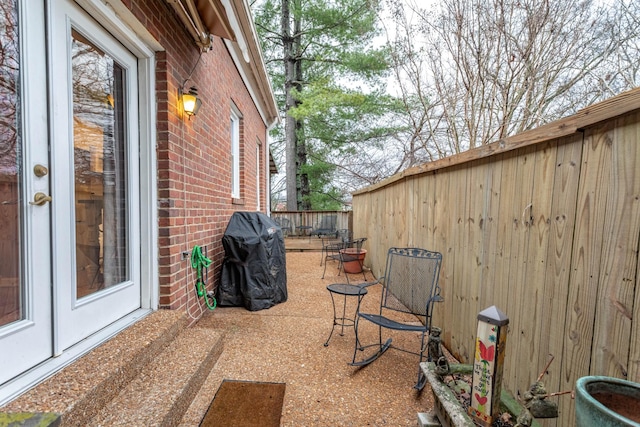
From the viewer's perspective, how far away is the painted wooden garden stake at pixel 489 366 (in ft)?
3.78

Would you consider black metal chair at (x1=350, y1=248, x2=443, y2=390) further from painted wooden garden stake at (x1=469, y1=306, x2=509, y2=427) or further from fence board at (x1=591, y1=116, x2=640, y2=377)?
fence board at (x1=591, y1=116, x2=640, y2=377)

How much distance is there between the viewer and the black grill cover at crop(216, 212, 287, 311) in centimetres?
320

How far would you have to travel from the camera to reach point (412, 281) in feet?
8.38

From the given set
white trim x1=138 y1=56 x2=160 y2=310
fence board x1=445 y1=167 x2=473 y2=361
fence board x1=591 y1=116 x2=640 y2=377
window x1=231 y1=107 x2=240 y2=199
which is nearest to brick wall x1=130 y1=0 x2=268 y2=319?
white trim x1=138 y1=56 x2=160 y2=310

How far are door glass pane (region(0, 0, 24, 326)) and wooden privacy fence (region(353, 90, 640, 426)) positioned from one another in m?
2.40

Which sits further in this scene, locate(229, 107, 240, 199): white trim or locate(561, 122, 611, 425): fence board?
locate(229, 107, 240, 199): white trim

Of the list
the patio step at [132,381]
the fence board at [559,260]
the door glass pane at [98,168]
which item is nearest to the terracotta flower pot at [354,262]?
the patio step at [132,381]

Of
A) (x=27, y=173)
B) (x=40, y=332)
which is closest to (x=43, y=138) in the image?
(x=27, y=173)

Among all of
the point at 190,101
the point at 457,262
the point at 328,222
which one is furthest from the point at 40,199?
the point at 328,222

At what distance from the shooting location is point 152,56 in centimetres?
220

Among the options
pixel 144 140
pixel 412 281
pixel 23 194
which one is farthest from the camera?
pixel 412 281

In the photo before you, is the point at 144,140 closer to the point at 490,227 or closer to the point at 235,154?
the point at 490,227

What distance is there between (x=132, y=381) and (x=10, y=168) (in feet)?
3.80

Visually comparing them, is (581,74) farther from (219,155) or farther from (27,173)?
(27,173)
